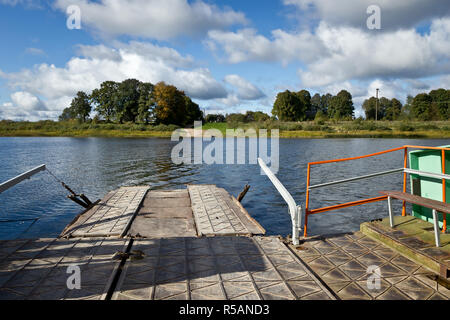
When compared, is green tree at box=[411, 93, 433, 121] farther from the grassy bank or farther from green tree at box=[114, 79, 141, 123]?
green tree at box=[114, 79, 141, 123]

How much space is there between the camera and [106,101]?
81188mm

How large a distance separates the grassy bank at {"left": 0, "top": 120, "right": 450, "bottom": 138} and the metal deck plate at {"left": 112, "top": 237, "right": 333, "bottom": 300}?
205 ft

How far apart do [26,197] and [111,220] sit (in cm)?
915

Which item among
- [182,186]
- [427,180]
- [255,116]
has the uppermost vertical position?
[255,116]

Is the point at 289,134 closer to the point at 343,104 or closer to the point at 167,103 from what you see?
the point at 167,103

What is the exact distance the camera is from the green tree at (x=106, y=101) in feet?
265

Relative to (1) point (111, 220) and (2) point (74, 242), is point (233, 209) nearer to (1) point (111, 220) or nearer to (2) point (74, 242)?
(1) point (111, 220)

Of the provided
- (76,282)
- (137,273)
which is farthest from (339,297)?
(76,282)

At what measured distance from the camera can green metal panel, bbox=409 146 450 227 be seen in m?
6.49

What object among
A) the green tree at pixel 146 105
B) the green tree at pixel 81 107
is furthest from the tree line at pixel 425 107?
the green tree at pixel 81 107

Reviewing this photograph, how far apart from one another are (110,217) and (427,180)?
7.86m

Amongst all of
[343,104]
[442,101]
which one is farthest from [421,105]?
[343,104]

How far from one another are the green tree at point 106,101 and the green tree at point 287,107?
48171 mm
